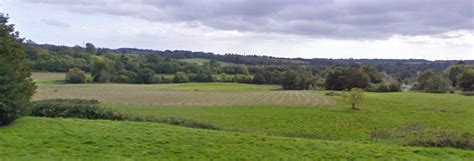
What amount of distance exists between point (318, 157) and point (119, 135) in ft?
32.3

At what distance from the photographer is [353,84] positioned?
118 meters

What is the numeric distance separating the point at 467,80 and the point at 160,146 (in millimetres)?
122286

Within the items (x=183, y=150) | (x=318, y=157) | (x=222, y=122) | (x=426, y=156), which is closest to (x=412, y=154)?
(x=426, y=156)

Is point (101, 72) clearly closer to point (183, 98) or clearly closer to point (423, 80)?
point (183, 98)

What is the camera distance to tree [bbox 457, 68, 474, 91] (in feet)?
386

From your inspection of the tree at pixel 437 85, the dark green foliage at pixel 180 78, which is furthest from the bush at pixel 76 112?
the tree at pixel 437 85

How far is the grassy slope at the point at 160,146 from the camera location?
55.4 feet

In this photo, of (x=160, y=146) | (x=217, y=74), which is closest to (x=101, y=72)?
(x=217, y=74)

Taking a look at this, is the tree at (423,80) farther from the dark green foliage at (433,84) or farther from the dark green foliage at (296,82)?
the dark green foliage at (296,82)

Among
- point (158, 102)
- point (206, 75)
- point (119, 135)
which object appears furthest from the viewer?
point (206, 75)

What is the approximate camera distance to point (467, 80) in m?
119

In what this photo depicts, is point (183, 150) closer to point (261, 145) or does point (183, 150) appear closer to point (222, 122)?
point (261, 145)

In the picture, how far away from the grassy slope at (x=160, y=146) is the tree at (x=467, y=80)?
112 metres

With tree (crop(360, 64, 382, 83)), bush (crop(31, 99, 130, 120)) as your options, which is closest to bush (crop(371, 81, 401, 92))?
tree (crop(360, 64, 382, 83))
